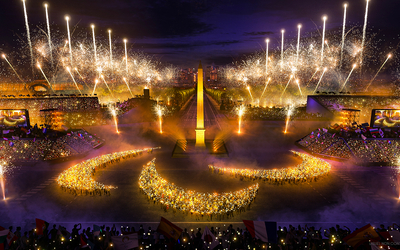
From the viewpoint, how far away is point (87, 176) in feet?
59.0

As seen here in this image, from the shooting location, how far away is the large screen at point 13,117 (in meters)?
24.9

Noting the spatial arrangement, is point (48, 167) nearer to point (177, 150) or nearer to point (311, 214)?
point (177, 150)

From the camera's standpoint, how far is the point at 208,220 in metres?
12.9

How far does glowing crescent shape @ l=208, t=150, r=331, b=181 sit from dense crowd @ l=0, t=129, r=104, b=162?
46.4 ft

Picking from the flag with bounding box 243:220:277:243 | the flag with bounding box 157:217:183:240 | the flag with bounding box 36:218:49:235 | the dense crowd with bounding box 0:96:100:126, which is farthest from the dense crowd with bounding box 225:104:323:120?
the flag with bounding box 36:218:49:235

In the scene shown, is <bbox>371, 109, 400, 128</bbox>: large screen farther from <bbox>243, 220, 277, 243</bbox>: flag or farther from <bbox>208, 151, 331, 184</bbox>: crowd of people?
<bbox>243, 220, 277, 243</bbox>: flag

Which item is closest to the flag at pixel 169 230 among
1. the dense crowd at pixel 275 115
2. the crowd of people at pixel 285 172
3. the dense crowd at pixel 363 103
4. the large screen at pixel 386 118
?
the crowd of people at pixel 285 172

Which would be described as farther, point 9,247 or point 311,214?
point 311,214

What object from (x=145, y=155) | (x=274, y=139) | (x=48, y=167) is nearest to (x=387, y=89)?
(x=274, y=139)

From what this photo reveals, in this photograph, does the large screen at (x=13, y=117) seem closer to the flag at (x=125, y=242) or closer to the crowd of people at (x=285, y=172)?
the crowd of people at (x=285, y=172)

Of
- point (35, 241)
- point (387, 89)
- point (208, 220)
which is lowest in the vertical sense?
point (208, 220)

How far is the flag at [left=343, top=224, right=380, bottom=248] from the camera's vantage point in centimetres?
939

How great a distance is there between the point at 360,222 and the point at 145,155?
17.8 metres

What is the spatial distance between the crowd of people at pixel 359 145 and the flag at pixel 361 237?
44.6 ft
